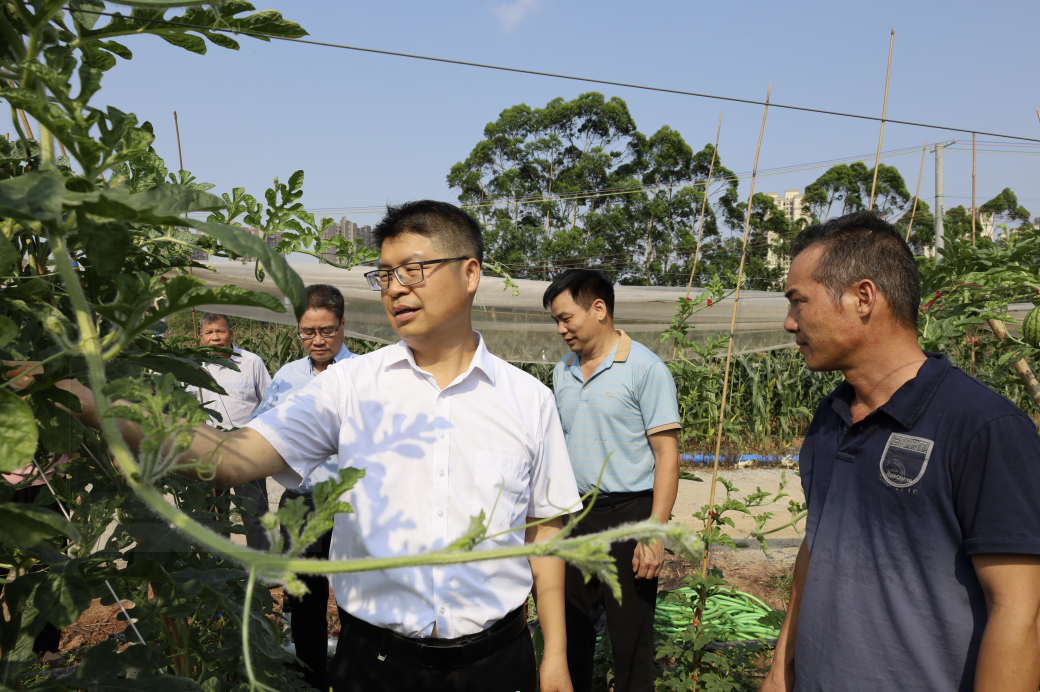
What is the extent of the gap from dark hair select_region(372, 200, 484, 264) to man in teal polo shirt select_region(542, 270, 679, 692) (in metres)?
1.35

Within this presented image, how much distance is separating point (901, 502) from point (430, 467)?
3.57 ft

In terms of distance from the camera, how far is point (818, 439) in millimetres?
1845

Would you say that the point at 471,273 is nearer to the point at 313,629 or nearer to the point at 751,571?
the point at 313,629

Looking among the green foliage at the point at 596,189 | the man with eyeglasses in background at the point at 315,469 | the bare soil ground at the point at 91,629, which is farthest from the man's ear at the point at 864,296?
the green foliage at the point at 596,189

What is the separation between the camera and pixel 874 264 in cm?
163

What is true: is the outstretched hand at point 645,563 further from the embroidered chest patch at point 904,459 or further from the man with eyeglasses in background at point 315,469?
the embroidered chest patch at point 904,459

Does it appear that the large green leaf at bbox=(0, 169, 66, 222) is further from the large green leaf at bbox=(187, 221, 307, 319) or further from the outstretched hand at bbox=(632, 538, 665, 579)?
the outstretched hand at bbox=(632, 538, 665, 579)

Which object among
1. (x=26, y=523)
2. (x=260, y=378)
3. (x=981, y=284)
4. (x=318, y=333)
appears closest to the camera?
(x=26, y=523)

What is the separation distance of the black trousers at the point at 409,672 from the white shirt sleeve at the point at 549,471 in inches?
14.7

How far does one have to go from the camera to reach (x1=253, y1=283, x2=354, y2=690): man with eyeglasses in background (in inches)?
125

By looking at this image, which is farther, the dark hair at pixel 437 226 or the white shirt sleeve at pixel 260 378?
the white shirt sleeve at pixel 260 378

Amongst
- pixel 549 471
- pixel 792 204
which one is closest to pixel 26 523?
pixel 549 471

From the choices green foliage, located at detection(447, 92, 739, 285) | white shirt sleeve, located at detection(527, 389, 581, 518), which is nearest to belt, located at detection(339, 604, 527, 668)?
white shirt sleeve, located at detection(527, 389, 581, 518)

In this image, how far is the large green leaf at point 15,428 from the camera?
0.68 m
